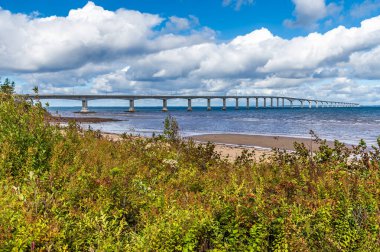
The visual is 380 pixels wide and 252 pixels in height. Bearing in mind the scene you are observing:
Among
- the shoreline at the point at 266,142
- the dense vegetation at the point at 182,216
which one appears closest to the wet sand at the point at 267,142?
the shoreline at the point at 266,142

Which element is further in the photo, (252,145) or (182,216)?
(252,145)

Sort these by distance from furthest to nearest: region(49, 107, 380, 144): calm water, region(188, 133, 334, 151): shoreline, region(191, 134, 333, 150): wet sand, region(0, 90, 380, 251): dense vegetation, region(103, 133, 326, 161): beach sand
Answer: region(49, 107, 380, 144): calm water → region(191, 134, 333, 150): wet sand → region(188, 133, 334, 151): shoreline → region(103, 133, 326, 161): beach sand → region(0, 90, 380, 251): dense vegetation

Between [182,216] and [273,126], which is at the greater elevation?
[182,216]

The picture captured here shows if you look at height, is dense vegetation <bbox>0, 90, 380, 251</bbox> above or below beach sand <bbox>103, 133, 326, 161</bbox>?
above

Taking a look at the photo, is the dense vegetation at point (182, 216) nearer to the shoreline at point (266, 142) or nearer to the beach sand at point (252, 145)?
the beach sand at point (252, 145)

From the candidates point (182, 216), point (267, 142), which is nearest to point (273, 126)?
point (267, 142)

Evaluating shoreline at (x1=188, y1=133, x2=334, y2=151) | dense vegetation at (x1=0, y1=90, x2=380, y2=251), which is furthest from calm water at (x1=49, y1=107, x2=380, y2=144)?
dense vegetation at (x1=0, y1=90, x2=380, y2=251)

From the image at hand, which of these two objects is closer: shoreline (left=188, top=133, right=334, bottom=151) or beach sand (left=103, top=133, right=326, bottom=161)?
beach sand (left=103, top=133, right=326, bottom=161)

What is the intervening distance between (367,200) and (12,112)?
29.0 ft

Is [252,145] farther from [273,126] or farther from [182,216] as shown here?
[273,126]

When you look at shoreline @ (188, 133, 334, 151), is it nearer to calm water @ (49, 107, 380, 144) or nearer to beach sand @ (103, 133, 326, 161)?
beach sand @ (103, 133, 326, 161)

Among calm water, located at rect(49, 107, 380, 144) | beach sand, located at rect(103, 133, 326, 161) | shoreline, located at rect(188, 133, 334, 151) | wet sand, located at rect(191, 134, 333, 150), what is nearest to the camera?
beach sand, located at rect(103, 133, 326, 161)

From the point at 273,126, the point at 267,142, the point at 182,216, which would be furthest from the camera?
the point at 273,126

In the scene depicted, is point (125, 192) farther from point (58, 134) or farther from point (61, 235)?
point (58, 134)
